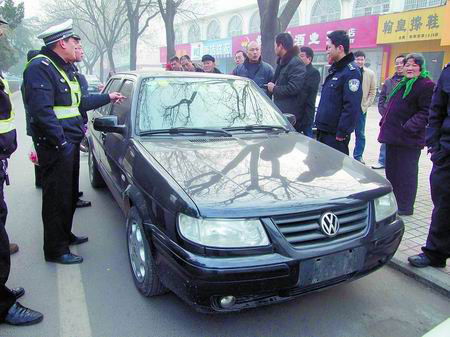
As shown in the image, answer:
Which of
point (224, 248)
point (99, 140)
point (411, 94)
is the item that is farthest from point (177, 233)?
point (411, 94)

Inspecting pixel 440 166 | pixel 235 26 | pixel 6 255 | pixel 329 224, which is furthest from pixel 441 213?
pixel 235 26

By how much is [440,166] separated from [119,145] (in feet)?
8.86

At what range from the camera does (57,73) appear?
3.15m

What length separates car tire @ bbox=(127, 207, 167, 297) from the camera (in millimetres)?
2691

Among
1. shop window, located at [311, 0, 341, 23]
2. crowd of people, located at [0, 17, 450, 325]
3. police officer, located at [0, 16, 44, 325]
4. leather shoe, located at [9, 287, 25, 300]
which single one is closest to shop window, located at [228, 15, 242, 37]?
shop window, located at [311, 0, 341, 23]

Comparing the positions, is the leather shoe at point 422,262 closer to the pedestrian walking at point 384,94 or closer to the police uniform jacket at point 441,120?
the police uniform jacket at point 441,120

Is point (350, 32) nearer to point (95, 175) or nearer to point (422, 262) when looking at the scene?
point (95, 175)

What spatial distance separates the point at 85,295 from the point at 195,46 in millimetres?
39101

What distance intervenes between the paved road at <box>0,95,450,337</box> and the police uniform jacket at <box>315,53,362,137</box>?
1647mm

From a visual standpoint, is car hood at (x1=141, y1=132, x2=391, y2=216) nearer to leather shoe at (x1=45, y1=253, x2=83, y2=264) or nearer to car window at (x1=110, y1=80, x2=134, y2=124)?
car window at (x1=110, y1=80, x2=134, y2=124)

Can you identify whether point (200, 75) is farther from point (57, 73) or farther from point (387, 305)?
point (387, 305)

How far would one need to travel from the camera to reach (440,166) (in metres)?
3.13

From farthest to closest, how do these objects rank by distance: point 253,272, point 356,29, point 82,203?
1. point 356,29
2. point 82,203
3. point 253,272

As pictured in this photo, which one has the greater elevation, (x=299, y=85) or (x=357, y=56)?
(x=357, y=56)
